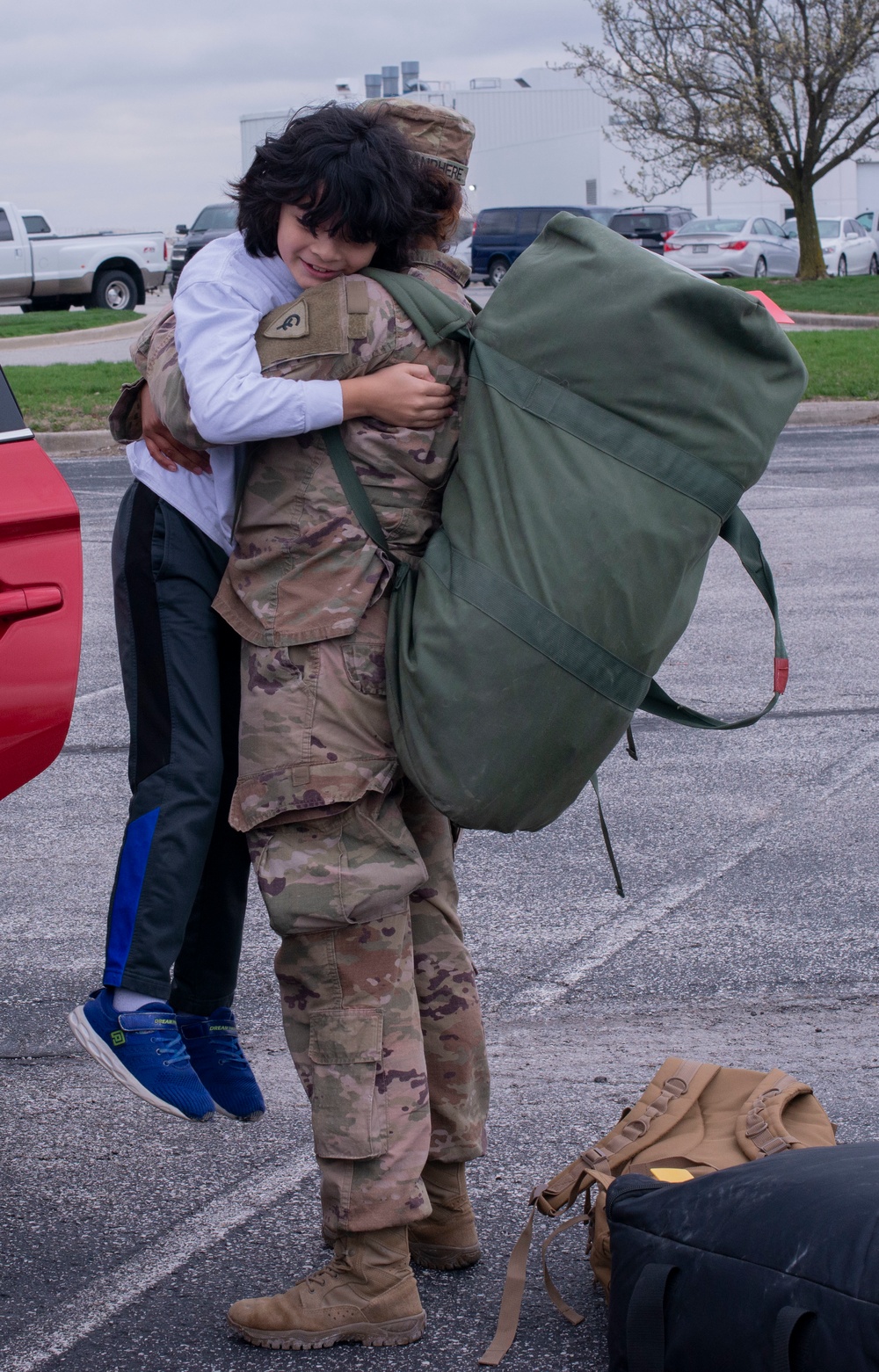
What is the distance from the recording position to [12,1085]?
3225 mm

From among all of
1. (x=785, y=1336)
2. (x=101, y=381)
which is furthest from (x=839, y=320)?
(x=785, y=1336)

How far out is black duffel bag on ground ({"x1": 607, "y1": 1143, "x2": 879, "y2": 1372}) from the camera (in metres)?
1.81

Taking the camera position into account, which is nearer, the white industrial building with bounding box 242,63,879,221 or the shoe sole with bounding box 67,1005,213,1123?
the shoe sole with bounding box 67,1005,213,1123

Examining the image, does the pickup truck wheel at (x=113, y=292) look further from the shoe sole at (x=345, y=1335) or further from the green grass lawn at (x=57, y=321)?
the shoe sole at (x=345, y=1335)

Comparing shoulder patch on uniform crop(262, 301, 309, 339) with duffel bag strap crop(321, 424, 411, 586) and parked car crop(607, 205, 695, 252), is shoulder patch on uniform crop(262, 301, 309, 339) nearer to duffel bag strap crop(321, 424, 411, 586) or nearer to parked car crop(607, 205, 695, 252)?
duffel bag strap crop(321, 424, 411, 586)

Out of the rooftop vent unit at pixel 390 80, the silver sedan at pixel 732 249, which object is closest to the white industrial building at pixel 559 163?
the rooftop vent unit at pixel 390 80

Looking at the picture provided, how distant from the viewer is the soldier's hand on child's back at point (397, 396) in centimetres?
220

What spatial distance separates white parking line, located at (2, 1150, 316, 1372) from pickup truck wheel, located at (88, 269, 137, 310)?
89.5 feet

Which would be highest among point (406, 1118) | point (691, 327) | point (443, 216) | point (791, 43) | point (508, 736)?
point (791, 43)

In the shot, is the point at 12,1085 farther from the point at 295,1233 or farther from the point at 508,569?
the point at 508,569

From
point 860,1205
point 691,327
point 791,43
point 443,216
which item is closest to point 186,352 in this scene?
point 443,216

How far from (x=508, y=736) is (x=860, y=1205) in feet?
2.57

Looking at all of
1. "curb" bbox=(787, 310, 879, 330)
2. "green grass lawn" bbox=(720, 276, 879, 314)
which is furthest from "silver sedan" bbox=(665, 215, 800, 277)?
"curb" bbox=(787, 310, 879, 330)

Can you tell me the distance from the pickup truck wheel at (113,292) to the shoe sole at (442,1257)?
90.4 feet
